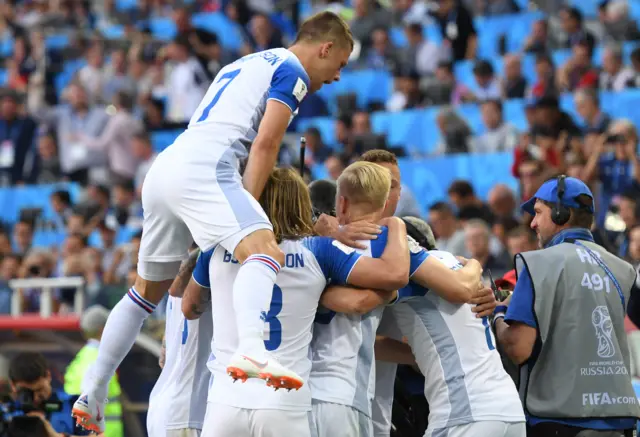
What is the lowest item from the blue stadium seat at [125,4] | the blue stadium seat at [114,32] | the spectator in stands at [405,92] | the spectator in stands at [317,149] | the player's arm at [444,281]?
the player's arm at [444,281]

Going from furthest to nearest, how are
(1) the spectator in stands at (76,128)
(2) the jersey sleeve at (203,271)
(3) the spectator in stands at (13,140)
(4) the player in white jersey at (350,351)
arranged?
(3) the spectator in stands at (13,140) → (1) the spectator in stands at (76,128) → (2) the jersey sleeve at (203,271) → (4) the player in white jersey at (350,351)

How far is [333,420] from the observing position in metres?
4.78

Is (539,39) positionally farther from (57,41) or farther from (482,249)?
(57,41)

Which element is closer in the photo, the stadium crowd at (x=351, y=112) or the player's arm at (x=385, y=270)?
the player's arm at (x=385, y=270)

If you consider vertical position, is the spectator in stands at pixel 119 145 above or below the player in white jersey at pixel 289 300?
above

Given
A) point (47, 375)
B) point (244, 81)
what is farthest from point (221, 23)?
point (244, 81)

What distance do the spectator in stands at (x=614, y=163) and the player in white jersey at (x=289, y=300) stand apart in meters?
5.21

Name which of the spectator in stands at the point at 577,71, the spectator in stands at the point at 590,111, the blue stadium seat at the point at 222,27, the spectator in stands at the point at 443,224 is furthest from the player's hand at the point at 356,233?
the blue stadium seat at the point at 222,27

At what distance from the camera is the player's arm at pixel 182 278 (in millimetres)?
5422

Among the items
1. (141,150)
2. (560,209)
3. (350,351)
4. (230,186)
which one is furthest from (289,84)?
(141,150)

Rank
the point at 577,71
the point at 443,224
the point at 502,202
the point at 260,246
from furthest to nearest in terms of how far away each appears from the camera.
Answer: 1. the point at 577,71
2. the point at 502,202
3. the point at 443,224
4. the point at 260,246

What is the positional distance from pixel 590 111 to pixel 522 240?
2876 millimetres

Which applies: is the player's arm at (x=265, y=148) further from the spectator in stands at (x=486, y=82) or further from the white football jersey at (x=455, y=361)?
the spectator in stands at (x=486, y=82)

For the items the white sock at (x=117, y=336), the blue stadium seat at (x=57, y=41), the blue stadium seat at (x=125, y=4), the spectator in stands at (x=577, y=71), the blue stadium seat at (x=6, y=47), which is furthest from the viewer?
the blue stadium seat at (x=125, y=4)
